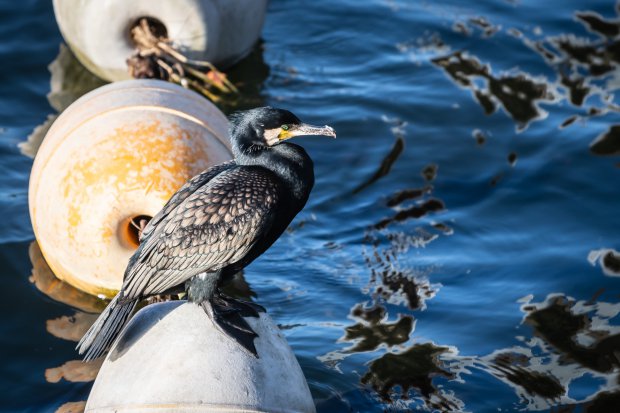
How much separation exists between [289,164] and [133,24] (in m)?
4.38

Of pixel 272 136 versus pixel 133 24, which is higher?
pixel 133 24

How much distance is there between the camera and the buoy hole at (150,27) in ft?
30.0

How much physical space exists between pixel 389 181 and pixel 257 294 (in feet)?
6.95

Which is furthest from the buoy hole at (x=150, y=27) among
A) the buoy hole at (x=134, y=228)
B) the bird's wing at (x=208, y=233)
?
the bird's wing at (x=208, y=233)

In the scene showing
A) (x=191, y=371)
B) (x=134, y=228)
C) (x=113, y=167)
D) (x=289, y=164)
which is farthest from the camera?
(x=134, y=228)

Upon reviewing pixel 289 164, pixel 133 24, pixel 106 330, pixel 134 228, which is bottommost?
pixel 106 330

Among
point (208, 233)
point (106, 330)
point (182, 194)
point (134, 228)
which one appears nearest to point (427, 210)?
point (134, 228)

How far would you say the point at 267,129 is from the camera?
534 centimetres

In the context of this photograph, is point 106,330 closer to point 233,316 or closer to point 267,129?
point 233,316

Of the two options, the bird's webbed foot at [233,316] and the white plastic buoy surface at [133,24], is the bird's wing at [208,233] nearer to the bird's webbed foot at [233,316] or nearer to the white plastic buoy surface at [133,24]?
the bird's webbed foot at [233,316]

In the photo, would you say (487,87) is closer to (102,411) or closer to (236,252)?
(236,252)

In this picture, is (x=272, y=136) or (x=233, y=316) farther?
(x=272, y=136)

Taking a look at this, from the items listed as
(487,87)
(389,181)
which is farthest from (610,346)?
(487,87)

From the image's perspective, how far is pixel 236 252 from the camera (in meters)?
5.21
